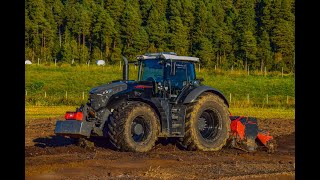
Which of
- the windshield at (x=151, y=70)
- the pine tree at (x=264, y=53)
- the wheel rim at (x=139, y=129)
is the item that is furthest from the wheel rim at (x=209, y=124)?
the pine tree at (x=264, y=53)

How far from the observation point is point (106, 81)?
6300 centimetres

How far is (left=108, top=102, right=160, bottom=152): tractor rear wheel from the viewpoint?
14.3 m

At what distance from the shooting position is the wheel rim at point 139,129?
48.7 ft

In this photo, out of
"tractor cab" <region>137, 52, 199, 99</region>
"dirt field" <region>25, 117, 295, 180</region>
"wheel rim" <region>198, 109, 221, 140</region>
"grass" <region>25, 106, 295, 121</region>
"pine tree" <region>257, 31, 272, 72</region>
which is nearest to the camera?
"dirt field" <region>25, 117, 295, 180</region>

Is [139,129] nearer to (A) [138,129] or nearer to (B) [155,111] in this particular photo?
(A) [138,129]

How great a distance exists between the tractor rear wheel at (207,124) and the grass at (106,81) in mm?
29597

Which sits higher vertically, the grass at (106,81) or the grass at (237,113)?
the grass at (106,81)

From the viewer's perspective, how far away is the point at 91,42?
10906cm

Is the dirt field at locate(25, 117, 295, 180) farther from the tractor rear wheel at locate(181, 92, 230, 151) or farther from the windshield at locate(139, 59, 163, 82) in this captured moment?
→ the windshield at locate(139, 59, 163, 82)

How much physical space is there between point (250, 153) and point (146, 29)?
8979 centimetres

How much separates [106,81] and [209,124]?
155ft

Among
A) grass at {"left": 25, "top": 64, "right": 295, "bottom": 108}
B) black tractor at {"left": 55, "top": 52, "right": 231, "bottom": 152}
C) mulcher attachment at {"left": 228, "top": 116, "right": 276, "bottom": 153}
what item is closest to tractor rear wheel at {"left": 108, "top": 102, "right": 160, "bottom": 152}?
black tractor at {"left": 55, "top": 52, "right": 231, "bottom": 152}

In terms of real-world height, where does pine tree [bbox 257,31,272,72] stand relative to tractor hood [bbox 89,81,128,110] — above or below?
above

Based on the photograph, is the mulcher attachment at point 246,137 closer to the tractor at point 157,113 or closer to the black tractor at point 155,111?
the tractor at point 157,113
